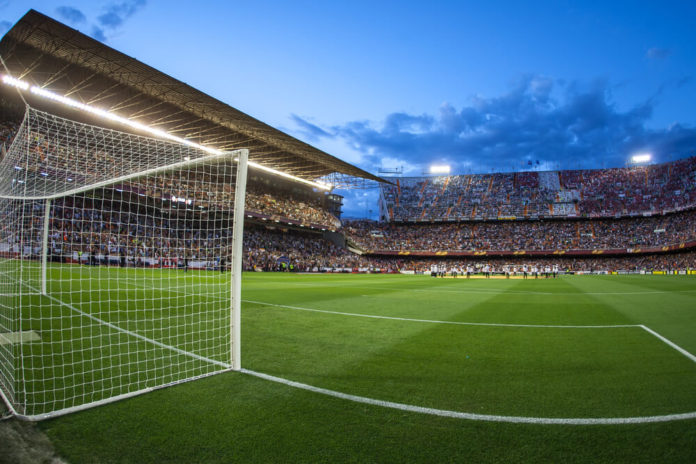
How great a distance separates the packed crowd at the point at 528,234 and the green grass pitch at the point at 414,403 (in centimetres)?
5074

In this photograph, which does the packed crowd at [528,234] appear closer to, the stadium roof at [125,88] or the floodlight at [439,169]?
the floodlight at [439,169]

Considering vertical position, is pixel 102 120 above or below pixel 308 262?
above

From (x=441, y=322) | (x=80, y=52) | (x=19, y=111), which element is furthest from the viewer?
(x=19, y=111)

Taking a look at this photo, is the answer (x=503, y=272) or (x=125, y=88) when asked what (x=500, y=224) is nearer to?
(x=503, y=272)

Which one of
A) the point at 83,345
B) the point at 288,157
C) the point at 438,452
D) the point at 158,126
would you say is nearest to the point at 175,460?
the point at 438,452

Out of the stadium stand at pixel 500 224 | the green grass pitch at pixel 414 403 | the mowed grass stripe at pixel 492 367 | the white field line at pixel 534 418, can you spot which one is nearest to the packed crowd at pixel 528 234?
the stadium stand at pixel 500 224

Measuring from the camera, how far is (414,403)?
3357 mm

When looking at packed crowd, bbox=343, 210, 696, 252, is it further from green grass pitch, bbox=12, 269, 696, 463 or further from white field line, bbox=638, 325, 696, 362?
green grass pitch, bbox=12, 269, 696, 463

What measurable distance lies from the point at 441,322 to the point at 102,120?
3581 cm

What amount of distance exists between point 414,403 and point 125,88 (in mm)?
30614

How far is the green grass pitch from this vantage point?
253cm

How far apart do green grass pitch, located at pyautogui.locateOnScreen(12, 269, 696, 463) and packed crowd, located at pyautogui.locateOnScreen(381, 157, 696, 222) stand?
55.0 meters

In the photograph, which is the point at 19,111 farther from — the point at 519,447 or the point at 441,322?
the point at 519,447

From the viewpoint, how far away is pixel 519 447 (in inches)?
102
